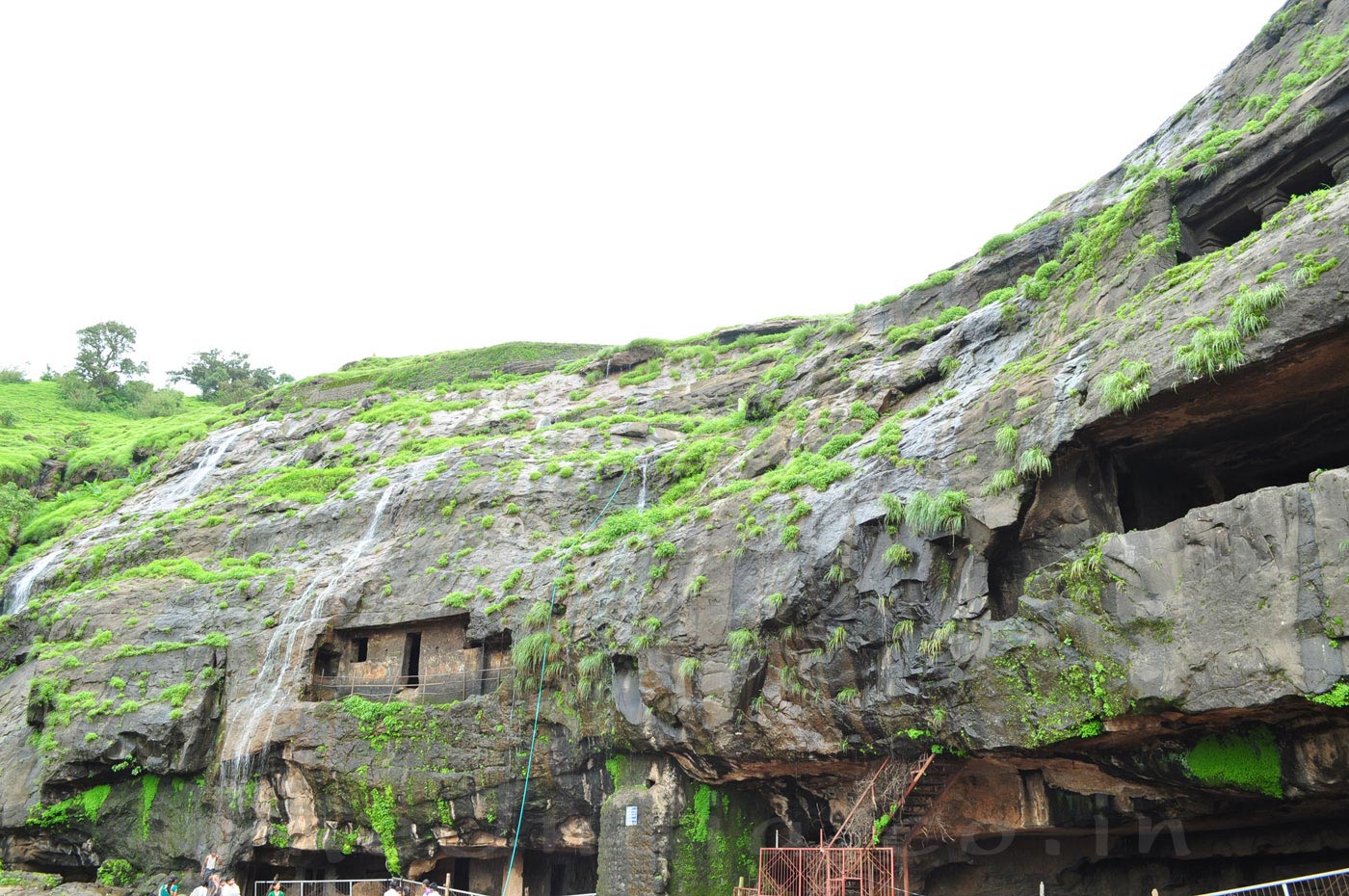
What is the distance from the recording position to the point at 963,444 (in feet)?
55.3

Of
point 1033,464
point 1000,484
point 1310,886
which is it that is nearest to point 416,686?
point 1000,484

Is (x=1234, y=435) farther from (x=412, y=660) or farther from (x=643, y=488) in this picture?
(x=412, y=660)

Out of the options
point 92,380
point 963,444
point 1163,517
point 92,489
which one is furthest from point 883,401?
point 92,380

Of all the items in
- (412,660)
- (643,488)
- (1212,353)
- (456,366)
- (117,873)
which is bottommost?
(117,873)

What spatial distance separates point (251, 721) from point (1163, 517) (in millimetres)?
20593

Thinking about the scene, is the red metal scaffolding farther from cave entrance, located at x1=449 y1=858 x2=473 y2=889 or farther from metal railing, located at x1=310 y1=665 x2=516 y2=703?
cave entrance, located at x1=449 y1=858 x2=473 y2=889

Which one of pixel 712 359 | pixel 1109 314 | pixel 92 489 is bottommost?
pixel 1109 314

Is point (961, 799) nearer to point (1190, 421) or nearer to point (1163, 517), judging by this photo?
point (1163, 517)

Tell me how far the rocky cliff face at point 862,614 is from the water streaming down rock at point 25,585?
5.84 feet

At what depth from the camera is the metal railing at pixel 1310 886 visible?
1180 cm

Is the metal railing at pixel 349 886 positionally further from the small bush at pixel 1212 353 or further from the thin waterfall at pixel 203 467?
the thin waterfall at pixel 203 467

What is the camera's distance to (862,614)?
16375mm

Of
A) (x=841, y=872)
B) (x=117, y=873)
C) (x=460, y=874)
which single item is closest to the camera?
(x=841, y=872)

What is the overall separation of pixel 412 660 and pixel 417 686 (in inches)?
33.8
